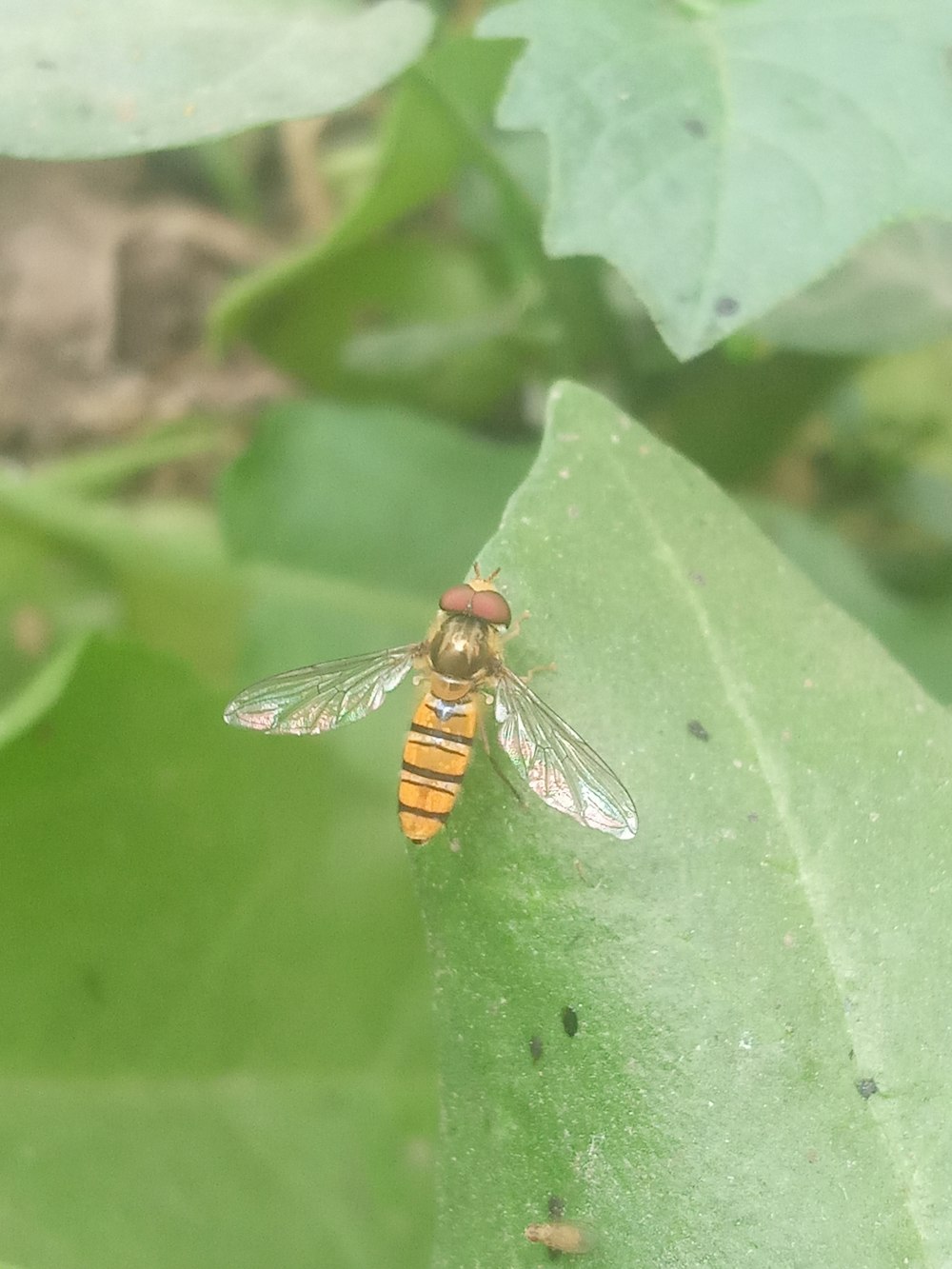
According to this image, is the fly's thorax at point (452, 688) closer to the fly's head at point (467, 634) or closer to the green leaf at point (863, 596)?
the fly's head at point (467, 634)

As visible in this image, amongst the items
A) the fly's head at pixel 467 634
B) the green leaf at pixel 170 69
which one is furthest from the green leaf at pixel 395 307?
the fly's head at pixel 467 634

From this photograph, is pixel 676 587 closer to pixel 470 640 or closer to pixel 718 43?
pixel 470 640

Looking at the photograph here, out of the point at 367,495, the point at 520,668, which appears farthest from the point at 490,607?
the point at 367,495

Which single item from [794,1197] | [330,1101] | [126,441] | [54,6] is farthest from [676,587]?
[126,441]

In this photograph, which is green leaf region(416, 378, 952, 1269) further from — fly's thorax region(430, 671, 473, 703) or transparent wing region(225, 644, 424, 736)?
transparent wing region(225, 644, 424, 736)

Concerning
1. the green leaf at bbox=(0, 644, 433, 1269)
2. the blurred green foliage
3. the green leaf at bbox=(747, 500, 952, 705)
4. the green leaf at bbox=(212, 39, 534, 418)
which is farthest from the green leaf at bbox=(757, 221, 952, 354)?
the green leaf at bbox=(0, 644, 433, 1269)

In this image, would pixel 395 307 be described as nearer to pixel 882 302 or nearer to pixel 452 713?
pixel 882 302
